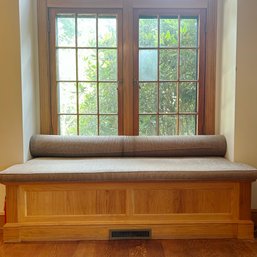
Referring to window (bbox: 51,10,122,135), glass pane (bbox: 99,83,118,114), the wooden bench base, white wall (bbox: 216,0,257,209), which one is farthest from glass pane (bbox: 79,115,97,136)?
white wall (bbox: 216,0,257,209)

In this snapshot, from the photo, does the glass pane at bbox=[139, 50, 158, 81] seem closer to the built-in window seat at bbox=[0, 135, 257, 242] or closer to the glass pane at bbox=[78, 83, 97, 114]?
the glass pane at bbox=[78, 83, 97, 114]

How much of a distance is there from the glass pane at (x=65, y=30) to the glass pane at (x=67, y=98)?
0.40m

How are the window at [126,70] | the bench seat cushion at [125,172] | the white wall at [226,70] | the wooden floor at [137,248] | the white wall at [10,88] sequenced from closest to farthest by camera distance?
the wooden floor at [137,248]
the bench seat cushion at [125,172]
the white wall at [10,88]
the white wall at [226,70]
the window at [126,70]

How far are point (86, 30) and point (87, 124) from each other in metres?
0.91

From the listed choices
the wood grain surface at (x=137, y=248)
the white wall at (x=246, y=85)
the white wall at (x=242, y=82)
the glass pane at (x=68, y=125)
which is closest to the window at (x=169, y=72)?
the white wall at (x=242, y=82)

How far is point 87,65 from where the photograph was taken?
8.80 ft

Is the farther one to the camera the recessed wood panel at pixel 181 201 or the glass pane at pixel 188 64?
the glass pane at pixel 188 64

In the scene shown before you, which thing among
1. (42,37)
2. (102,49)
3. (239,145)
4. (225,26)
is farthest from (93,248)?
→ (225,26)

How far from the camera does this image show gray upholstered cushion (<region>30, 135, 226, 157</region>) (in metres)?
2.50

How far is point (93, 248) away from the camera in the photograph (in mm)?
1975

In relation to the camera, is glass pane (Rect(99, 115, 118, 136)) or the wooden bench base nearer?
the wooden bench base

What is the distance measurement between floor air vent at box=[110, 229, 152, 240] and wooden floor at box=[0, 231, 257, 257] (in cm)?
4

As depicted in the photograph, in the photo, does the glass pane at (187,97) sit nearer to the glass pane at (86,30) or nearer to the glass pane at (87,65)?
the glass pane at (87,65)

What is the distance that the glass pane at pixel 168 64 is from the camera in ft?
8.80
